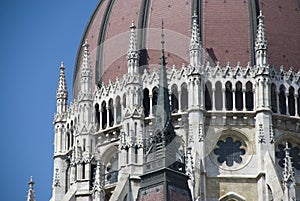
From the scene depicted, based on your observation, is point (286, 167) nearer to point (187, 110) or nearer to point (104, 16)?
point (187, 110)

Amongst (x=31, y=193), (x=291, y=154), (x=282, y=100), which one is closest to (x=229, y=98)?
(x=282, y=100)

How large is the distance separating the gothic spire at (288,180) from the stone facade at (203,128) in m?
0.08

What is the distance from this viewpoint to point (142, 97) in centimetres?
5956

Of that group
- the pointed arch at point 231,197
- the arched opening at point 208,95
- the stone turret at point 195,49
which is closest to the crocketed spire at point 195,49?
the stone turret at point 195,49

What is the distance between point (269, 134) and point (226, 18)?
17.4ft

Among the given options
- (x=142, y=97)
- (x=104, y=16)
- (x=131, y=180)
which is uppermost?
(x=104, y=16)

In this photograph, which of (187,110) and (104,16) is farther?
(104,16)

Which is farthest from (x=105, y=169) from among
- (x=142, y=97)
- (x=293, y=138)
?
(x=293, y=138)

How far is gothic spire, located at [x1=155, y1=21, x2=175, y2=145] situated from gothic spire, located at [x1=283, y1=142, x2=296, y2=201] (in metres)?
4.27

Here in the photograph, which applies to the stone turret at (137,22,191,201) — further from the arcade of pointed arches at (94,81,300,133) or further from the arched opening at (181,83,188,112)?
the arcade of pointed arches at (94,81,300,133)

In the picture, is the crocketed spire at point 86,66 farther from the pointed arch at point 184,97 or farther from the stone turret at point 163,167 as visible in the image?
the stone turret at point 163,167

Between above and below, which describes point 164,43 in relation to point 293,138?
above

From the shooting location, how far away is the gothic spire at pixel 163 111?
54750mm

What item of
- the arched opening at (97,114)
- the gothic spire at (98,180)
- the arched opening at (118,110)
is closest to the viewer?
the gothic spire at (98,180)
